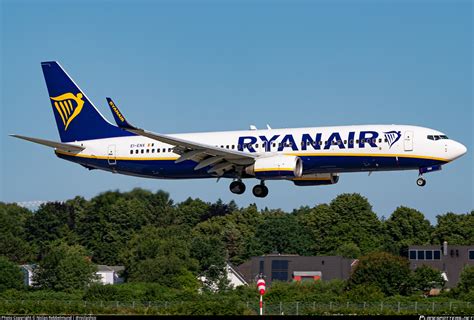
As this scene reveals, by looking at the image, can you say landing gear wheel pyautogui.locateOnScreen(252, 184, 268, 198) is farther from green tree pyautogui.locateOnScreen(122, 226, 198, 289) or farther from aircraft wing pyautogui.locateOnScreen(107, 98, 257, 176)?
green tree pyautogui.locateOnScreen(122, 226, 198, 289)

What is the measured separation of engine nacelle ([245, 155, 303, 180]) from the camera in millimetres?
79438

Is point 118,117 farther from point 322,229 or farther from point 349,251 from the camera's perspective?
point 322,229

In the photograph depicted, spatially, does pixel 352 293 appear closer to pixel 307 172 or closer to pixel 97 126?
pixel 307 172

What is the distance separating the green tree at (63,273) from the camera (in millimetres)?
123625

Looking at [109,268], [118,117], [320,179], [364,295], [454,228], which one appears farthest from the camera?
[454,228]

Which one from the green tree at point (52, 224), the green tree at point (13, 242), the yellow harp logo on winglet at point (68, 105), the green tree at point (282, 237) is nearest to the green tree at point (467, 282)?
the yellow harp logo on winglet at point (68, 105)

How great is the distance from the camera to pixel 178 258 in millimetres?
127062

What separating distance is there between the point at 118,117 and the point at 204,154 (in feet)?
23.7

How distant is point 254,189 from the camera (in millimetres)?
84750

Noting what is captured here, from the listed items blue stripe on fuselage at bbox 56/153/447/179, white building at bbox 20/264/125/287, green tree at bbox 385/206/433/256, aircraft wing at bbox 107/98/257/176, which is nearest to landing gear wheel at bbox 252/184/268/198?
aircraft wing at bbox 107/98/257/176

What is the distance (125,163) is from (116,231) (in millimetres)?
56157

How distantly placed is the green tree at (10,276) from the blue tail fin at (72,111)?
28.0 metres

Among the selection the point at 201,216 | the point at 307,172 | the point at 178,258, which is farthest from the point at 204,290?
the point at 201,216

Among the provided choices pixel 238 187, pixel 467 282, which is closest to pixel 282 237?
pixel 467 282
